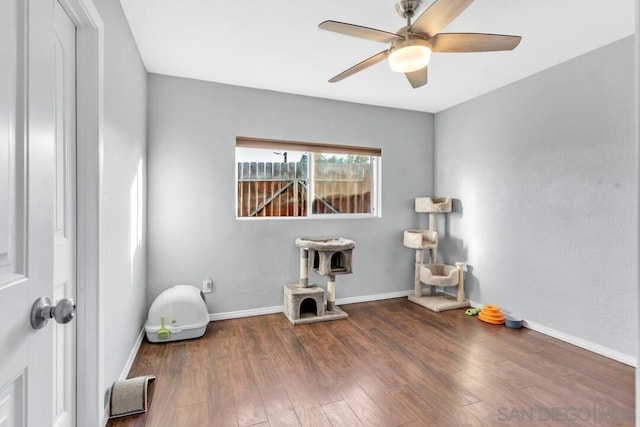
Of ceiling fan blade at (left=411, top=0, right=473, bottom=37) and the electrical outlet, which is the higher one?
ceiling fan blade at (left=411, top=0, right=473, bottom=37)

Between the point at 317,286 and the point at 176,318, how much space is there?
1.36 meters

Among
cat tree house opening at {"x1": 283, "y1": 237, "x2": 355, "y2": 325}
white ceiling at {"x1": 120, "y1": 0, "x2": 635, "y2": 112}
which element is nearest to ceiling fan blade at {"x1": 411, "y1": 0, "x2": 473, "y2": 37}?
white ceiling at {"x1": 120, "y1": 0, "x2": 635, "y2": 112}

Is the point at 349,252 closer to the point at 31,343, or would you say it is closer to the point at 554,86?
the point at 554,86

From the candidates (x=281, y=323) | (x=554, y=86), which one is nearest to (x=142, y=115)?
(x=281, y=323)

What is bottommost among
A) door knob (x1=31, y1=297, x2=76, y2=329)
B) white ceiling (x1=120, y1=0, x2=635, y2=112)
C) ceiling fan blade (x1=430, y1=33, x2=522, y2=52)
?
door knob (x1=31, y1=297, x2=76, y2=329)

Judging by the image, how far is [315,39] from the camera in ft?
7.35

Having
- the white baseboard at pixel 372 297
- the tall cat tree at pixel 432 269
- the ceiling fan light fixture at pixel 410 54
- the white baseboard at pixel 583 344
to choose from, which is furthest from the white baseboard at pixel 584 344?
the ceiling fan light fixture at pixel 410 54

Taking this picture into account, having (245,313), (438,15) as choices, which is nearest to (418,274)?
(245,313)

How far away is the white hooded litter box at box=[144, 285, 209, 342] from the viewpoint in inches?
97.4

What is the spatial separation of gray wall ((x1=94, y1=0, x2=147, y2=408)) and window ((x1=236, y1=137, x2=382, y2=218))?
112 centimetres

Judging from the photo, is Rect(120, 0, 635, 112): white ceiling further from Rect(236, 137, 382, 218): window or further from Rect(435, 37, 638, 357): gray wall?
Rect(236, 137, 382, 218): window

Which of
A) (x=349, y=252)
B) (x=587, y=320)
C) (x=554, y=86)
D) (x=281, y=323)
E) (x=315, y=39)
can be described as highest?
(x=315, y=39)

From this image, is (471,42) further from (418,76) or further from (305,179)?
(305,179)

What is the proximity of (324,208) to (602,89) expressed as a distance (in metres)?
2.60
